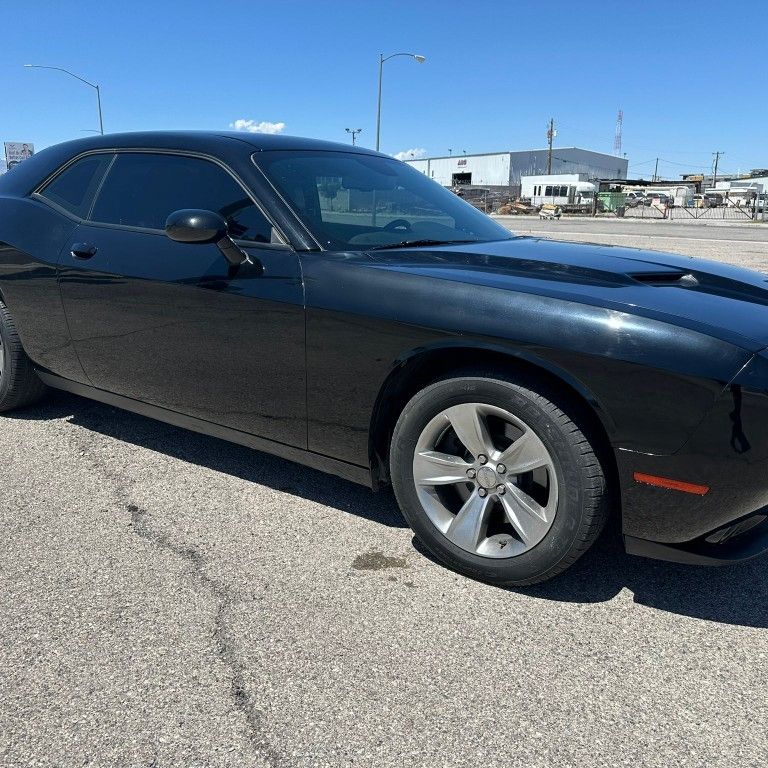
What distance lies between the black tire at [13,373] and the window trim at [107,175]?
0.71 metres

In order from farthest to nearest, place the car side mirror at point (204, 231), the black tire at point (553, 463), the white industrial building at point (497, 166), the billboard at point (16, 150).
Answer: the white industrial building at point (497, 166)
the billboard at point (16, 150)
the car side mirror at point (204, 231)
the black tire at point (553, 463)

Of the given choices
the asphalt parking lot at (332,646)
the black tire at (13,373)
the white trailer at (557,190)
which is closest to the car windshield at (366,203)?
the asphalt parking lot at (332,646)

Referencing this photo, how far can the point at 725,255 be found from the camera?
13.6 m

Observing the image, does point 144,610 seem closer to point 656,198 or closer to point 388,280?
point 388,280

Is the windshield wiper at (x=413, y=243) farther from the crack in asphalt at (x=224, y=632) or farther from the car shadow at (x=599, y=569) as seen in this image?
the crack in asphalt at (x=224, y=632)

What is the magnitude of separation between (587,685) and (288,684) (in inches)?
33.5

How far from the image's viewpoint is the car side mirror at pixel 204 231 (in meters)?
2.79

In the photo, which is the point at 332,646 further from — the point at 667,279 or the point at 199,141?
the point at 199,141

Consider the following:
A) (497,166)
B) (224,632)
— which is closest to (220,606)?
(224,632)

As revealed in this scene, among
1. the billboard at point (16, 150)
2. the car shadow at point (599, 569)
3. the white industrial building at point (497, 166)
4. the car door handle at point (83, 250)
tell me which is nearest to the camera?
the car shadow at point (599, 569)

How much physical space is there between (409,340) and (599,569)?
1126mm

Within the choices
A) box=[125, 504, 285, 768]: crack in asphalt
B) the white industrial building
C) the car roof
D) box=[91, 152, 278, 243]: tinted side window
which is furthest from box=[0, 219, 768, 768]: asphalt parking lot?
the white industrial building

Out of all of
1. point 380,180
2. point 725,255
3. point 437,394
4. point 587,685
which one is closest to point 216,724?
point 587,685

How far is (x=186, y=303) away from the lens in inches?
120
